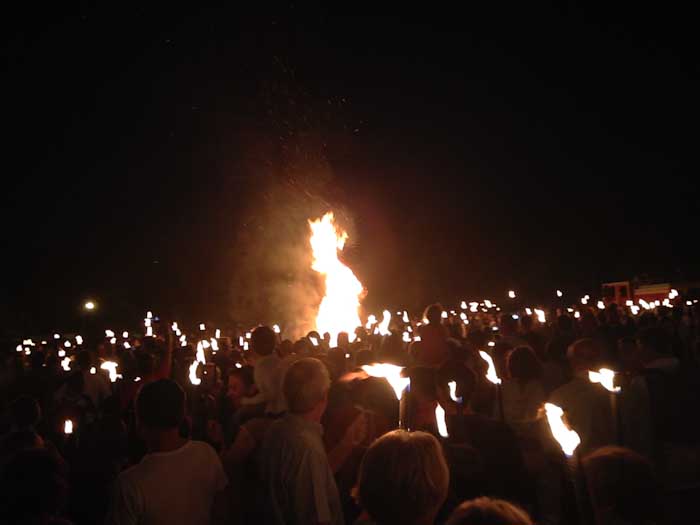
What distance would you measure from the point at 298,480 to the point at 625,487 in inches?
66.5

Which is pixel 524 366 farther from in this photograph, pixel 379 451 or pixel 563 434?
pixel 379 451

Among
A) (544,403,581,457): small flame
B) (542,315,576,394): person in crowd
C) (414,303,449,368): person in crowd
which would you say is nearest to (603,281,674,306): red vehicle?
(542,315,576,394): person in crowd

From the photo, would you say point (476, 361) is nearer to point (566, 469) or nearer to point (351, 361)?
point (351, 361)

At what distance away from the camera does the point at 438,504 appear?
2592mm

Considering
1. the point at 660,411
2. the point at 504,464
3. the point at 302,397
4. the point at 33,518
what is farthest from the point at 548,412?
the point at 660,411

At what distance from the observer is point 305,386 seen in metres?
3.97

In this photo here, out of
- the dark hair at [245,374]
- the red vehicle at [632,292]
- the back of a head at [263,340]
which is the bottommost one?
the dark hair at [245,374]

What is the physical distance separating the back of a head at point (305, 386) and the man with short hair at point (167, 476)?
560mm

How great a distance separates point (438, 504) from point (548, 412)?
659mm

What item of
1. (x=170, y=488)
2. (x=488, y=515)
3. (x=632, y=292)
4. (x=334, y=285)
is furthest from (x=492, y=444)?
(x=632, y=292)

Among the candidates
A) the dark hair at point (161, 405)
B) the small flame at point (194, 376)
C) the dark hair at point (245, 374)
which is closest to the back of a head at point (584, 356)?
the dark hair at point (161, 405)

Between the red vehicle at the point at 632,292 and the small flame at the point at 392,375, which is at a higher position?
the red vehicle at the point at 632,292

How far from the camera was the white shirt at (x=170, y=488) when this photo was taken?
133 inches

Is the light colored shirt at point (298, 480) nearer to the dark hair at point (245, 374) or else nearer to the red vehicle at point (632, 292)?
the dark hair at point (245, 374)
